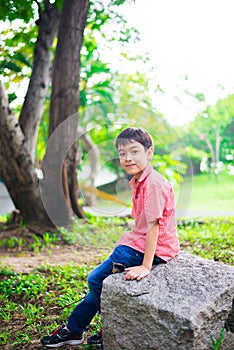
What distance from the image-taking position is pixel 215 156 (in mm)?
10945

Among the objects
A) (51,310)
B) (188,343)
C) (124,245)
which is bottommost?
(51,310)

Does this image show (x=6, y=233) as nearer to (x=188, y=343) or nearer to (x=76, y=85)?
(x=76, y=85)

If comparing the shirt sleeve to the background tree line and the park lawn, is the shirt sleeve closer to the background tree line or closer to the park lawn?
the background tree line

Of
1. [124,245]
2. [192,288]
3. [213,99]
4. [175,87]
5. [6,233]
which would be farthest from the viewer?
[213,99]

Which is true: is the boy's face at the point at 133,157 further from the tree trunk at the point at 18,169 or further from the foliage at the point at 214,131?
the foliage at the point at 214,131

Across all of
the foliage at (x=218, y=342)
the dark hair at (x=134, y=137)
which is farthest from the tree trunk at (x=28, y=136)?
the foliage at (x=218, y=342)

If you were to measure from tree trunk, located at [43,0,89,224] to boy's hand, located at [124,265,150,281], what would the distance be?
3.04 meters

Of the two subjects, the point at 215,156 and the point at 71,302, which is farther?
the point at 215,156

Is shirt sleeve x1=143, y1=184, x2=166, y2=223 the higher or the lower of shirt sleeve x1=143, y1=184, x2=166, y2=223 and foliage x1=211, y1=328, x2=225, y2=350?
the higher

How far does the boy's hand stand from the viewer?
2.11 metres

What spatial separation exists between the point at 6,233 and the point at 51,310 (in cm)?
226

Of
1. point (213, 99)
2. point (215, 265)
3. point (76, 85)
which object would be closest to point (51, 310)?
point (215, 265)

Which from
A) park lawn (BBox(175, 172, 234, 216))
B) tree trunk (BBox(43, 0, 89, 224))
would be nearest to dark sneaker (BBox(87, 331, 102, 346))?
tree trunk (BBox(43, 0, 89, 224))

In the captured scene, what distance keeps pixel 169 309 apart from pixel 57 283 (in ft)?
5.07
